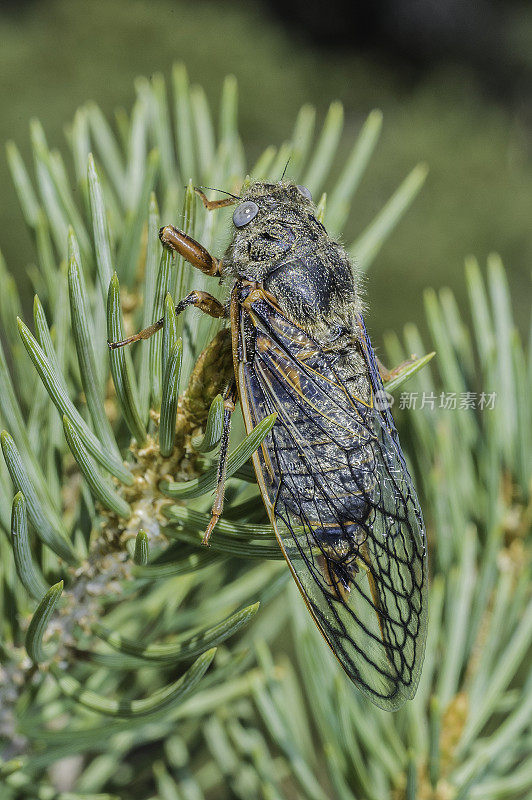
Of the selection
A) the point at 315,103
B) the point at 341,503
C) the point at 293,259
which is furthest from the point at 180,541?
the point at 315,103

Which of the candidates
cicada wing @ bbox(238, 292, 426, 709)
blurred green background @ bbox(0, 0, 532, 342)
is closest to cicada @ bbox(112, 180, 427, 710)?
cicada wing @ bbox(238, 292, 426, 709)

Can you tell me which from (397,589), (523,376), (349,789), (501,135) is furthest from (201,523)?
(501,135)

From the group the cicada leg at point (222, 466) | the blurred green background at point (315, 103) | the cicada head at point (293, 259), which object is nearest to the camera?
the cicada leg at point (222, 466)

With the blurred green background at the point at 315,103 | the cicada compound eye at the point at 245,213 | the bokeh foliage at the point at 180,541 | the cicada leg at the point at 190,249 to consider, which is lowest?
the bokeh foliage at the point at 180,541

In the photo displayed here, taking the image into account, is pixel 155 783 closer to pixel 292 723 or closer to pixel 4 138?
pixel 292 723

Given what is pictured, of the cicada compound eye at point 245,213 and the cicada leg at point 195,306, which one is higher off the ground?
the cicada compound eye at point 245,213

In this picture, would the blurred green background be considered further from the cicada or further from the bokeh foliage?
the cicada

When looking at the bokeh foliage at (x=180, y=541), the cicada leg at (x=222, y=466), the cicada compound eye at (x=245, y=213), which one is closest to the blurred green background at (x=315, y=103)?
the bokeh foliage at (x=180, y=541)

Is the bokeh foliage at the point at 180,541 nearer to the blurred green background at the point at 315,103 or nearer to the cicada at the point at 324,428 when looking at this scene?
the cicada at the point at 324,428
